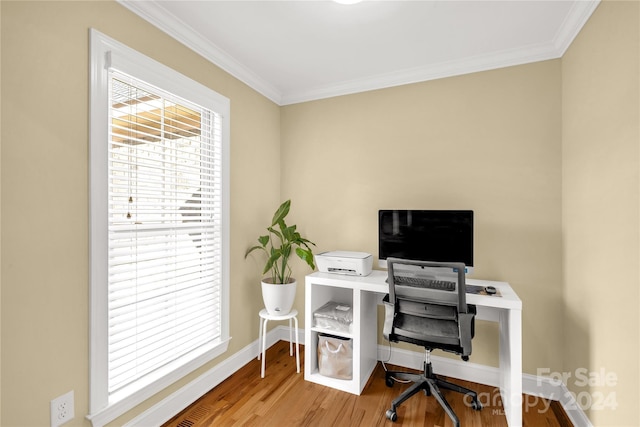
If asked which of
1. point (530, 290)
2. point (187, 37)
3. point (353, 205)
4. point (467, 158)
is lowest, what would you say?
point (530, 290)

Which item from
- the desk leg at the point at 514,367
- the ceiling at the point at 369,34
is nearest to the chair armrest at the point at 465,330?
the desk leg at the point at 514,367

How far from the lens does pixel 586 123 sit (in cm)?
185

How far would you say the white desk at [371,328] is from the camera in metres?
1.84

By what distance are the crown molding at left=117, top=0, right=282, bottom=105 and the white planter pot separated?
1775 mm

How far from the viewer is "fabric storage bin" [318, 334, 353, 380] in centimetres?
239

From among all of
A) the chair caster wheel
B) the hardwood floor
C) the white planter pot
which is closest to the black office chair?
the chair caster wheel
